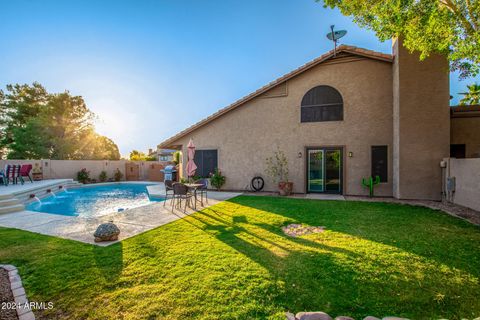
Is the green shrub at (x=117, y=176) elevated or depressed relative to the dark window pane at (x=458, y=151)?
depressed

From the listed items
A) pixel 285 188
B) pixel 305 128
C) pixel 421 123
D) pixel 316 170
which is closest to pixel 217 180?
pixel 285 188

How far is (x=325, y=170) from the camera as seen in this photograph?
37.6ft

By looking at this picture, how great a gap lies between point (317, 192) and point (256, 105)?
6117 millimetres

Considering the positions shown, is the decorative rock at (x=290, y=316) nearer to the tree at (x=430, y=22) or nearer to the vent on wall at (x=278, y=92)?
the tree at (x=430, y=22)

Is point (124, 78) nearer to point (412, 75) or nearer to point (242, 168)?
point (242, 168)

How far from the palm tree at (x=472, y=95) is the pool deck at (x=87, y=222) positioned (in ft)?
82.0

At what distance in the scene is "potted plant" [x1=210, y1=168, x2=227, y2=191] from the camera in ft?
43.0

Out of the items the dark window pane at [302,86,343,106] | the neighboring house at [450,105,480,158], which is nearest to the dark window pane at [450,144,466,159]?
the neighboring house at [450,105,480,158]

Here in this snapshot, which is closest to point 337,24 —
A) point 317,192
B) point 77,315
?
point 317,192

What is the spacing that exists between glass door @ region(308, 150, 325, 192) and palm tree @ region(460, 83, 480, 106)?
16802mm

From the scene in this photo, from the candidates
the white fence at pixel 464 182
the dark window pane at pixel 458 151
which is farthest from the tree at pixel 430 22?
the dark window pane at pixel 458 151

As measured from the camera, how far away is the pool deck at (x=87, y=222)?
223 inches

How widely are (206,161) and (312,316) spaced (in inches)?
471

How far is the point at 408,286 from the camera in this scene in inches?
122
